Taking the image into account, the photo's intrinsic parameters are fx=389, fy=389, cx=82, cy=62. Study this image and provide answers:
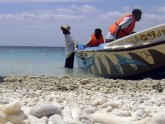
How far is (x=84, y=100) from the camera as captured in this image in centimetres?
493

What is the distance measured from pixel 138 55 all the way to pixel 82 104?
3.80m

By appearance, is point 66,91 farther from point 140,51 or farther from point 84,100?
point 140,51

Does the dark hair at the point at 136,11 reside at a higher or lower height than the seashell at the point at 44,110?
higher

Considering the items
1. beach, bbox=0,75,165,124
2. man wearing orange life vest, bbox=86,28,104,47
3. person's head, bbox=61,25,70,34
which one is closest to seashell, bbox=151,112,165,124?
beach, bbox=0,75,165,124

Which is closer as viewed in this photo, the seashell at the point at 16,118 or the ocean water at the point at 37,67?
the seashell at the point at 16,118

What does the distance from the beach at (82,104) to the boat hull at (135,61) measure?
142 centimetres

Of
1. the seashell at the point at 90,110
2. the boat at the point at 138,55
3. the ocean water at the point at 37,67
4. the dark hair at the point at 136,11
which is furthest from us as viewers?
the ocean water at the point at 37,67

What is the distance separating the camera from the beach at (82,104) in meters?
3.23

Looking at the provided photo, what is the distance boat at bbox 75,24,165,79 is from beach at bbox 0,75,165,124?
1.42m

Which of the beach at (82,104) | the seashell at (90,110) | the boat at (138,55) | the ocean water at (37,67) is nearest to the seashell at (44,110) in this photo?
the beach at (82,104)

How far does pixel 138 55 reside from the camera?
8.15 m

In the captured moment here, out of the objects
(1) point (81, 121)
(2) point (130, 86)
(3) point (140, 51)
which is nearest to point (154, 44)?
(3) point (140, 51)

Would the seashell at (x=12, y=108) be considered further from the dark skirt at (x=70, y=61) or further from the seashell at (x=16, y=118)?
the dark skirt at (x=70, y=61)

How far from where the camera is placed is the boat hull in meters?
7.99
